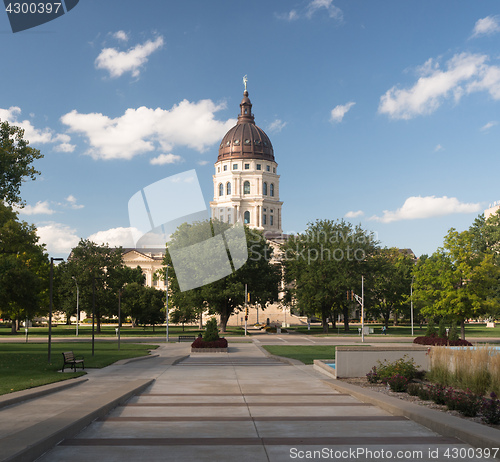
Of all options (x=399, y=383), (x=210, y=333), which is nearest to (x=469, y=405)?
(x=399, y=383)

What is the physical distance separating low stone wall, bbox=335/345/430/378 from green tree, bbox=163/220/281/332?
45.3 meters

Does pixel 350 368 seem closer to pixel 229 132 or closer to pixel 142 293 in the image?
pixel 142 293

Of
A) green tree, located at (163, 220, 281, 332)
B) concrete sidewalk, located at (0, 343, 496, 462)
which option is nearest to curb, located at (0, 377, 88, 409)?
concrete sidewalk, located at (0, 343, 496, 462)

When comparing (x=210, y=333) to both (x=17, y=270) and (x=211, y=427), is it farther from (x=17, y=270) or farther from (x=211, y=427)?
(x=211, y=427)

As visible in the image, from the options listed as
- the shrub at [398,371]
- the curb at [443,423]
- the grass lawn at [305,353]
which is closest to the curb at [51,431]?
the curb at [443,423]

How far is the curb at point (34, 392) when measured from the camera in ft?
41.4

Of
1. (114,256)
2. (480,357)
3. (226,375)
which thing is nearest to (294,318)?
(114,256)

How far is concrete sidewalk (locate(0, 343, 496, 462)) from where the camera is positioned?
8156 mm

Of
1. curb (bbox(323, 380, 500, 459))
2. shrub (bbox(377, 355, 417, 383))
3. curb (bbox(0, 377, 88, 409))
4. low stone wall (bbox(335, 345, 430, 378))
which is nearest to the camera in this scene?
curb (bbox(323, 380, 500, 459))

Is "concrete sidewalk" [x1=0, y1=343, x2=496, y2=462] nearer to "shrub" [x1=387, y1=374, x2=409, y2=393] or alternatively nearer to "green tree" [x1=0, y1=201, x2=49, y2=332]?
"shrub" [x1=387, y1=374, x2=409, y2=393]

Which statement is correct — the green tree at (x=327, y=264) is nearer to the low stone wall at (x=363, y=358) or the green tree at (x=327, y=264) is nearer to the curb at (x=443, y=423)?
the low stone wall at (x=363, y=358)

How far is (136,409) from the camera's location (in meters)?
12.6

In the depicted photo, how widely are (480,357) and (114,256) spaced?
60621 mm

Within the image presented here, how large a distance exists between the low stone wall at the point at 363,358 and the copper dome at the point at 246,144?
114596 millimetres
